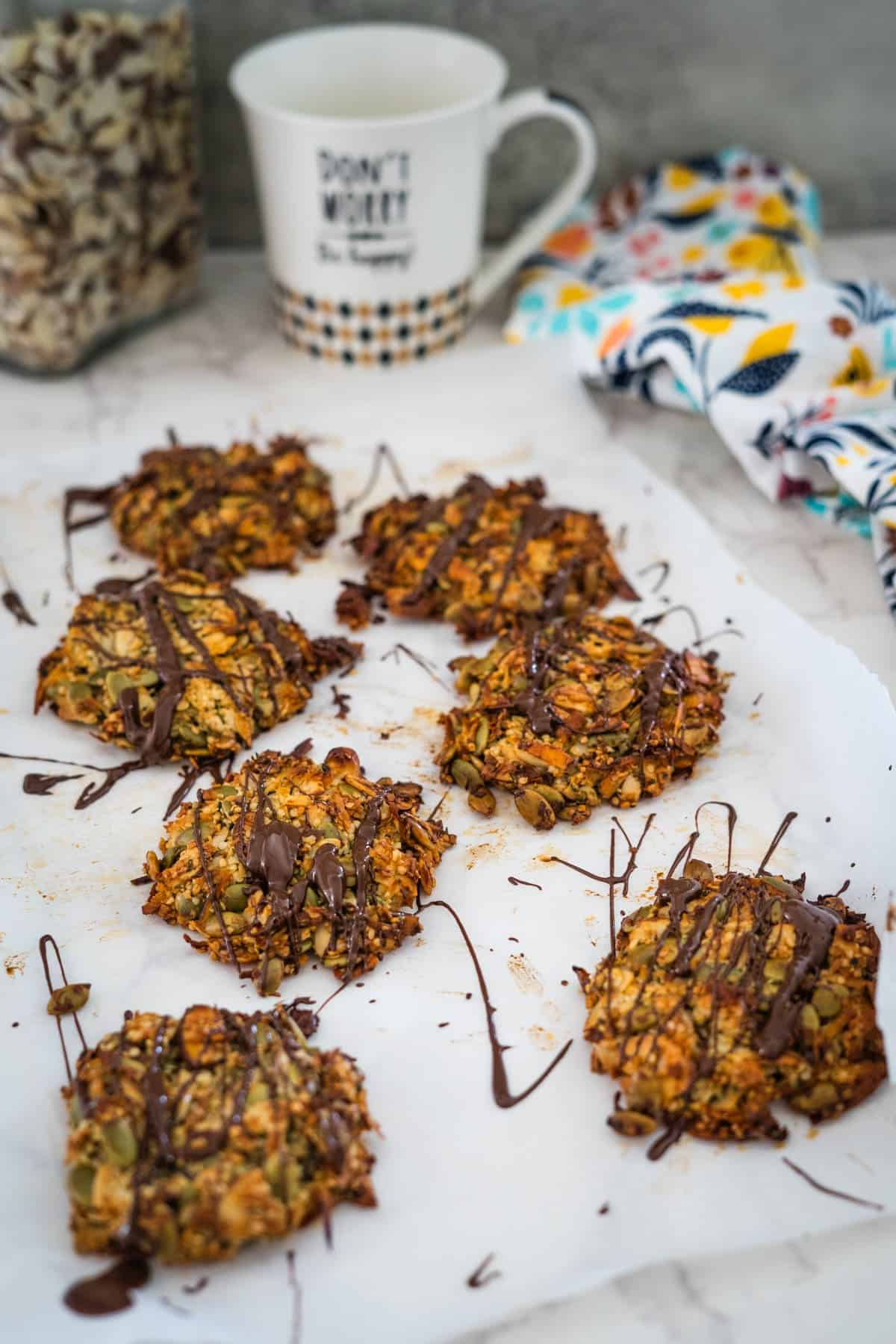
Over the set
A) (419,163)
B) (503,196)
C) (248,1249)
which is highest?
(419,163)

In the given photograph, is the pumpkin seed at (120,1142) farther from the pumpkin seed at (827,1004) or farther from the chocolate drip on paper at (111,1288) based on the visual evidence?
the pumpkin seed at (827,1004)

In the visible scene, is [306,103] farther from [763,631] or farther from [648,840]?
[648,840]

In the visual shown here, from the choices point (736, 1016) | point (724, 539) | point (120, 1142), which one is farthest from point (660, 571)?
point (120, 1142)

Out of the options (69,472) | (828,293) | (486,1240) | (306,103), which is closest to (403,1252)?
(486,1240)

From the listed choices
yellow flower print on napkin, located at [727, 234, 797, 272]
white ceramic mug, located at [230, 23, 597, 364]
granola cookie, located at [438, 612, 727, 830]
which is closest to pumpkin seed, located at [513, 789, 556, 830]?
granola cookie, located at [438, 612, 727, 830]

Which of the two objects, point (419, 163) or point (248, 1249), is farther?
point (419, 163)

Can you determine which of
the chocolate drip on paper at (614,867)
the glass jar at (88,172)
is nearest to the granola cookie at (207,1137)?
the chocolate drip on paper at (614,867)
